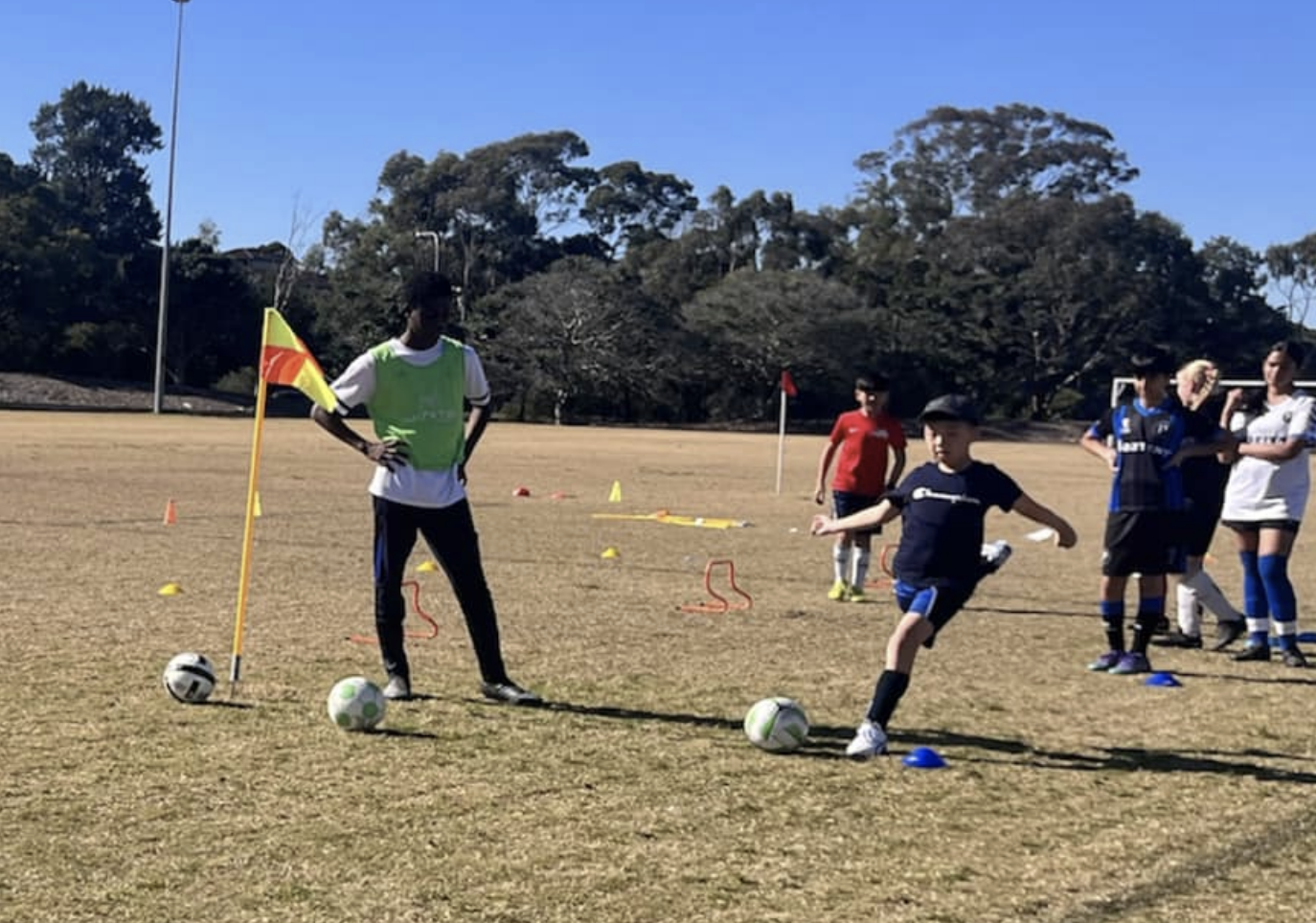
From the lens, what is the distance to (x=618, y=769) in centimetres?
603

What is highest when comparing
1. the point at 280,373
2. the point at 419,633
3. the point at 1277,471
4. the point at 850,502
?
the point at 280,373

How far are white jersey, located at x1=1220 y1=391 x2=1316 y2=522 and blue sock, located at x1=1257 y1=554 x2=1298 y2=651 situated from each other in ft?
0.96

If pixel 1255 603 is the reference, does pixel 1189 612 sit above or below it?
below

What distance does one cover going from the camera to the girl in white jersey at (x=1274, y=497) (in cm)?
919

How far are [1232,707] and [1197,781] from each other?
5.94 ft

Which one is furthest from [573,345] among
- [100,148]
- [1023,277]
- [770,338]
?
[100,148]

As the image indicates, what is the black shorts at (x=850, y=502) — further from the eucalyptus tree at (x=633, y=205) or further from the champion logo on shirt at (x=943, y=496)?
the eucalyptus tree at (x=633, y=205)

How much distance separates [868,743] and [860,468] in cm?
557

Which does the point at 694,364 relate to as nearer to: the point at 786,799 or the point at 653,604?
the point at 653,604

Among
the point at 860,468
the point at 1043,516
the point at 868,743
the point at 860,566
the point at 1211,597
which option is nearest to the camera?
the point at 868,743

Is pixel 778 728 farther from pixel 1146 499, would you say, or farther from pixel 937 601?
pixel 1146 499

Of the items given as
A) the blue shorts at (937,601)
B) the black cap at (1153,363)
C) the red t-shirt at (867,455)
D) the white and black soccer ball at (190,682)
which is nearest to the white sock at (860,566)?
the red t-shirt at (867,455)

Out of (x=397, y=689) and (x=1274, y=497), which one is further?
(x=1274, y=497)

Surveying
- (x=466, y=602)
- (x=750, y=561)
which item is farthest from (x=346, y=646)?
(x=750, y=561)
